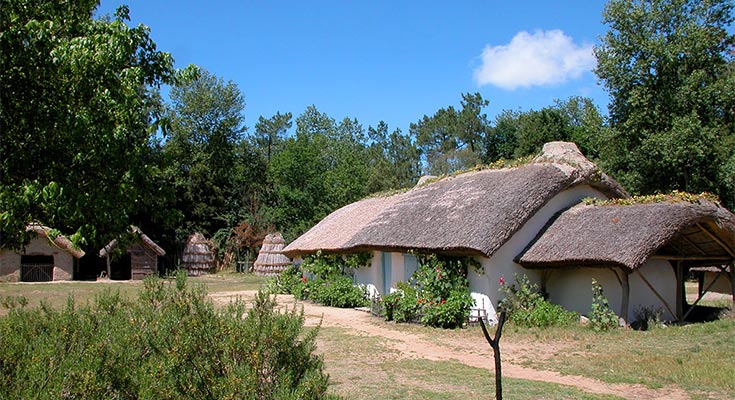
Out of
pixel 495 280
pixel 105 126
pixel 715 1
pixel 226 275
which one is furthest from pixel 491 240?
pixel 226 275

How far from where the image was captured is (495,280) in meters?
16.3

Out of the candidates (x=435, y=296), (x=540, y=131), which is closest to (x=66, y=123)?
(x=435, y=296)

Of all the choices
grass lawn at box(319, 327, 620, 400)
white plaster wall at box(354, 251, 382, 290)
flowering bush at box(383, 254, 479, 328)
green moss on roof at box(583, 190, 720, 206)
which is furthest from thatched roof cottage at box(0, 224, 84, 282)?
green moss on roof at box(583, 190, 720, 206)

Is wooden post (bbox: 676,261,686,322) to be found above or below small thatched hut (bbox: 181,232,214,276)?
below

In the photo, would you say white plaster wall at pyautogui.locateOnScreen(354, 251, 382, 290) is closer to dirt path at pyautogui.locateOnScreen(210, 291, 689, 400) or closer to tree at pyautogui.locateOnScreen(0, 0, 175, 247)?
dirt path at pyautogui.locateOnScreen(210, 291, 689, 400)

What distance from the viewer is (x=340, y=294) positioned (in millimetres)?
22016

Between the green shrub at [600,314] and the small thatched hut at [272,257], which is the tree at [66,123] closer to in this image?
the green shrub at [600,314]

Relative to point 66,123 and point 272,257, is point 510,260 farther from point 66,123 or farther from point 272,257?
point 272,257

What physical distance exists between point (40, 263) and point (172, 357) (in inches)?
1326

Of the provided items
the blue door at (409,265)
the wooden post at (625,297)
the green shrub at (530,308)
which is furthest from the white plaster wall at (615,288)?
the blue door at (409,265)

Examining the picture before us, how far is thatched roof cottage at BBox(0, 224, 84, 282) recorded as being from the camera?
32.6 meters

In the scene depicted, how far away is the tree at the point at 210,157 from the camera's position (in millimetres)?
43938

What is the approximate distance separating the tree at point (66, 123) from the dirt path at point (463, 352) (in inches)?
86.6

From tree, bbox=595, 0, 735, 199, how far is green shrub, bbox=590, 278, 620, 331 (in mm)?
16020
